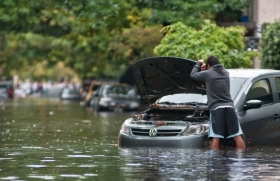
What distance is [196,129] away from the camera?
647 inches

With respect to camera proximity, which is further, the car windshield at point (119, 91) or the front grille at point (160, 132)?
the car windshield at point (119, 91)

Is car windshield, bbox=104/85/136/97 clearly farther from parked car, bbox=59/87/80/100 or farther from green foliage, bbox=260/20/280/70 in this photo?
parked car, bbox=59/87/80/100

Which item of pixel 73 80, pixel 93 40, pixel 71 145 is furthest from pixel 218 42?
pixel 73 80

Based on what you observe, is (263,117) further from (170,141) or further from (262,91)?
(170,141)

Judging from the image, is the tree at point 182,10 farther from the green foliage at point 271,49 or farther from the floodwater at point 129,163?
the floodwater at point 129,163

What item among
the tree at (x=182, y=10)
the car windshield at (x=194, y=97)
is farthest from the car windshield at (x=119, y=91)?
the car windshield at (x=194, y=97)

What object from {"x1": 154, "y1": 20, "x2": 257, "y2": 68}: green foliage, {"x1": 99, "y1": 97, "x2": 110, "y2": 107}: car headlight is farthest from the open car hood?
{"x1": 99, "y1": 97, "x2": 110, "y2": 107}: car headlight

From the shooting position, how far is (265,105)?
56.1ft

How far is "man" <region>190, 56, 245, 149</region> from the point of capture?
16188 mm

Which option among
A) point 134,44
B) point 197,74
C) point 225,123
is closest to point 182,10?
point 134,44

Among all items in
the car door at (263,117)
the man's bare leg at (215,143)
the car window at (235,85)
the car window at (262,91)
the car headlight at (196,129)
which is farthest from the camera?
the car window at (262,91)

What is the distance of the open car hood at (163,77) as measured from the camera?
17.0m

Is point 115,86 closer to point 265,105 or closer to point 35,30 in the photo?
point 35,30

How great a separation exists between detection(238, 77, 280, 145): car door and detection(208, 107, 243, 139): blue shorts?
461mm
